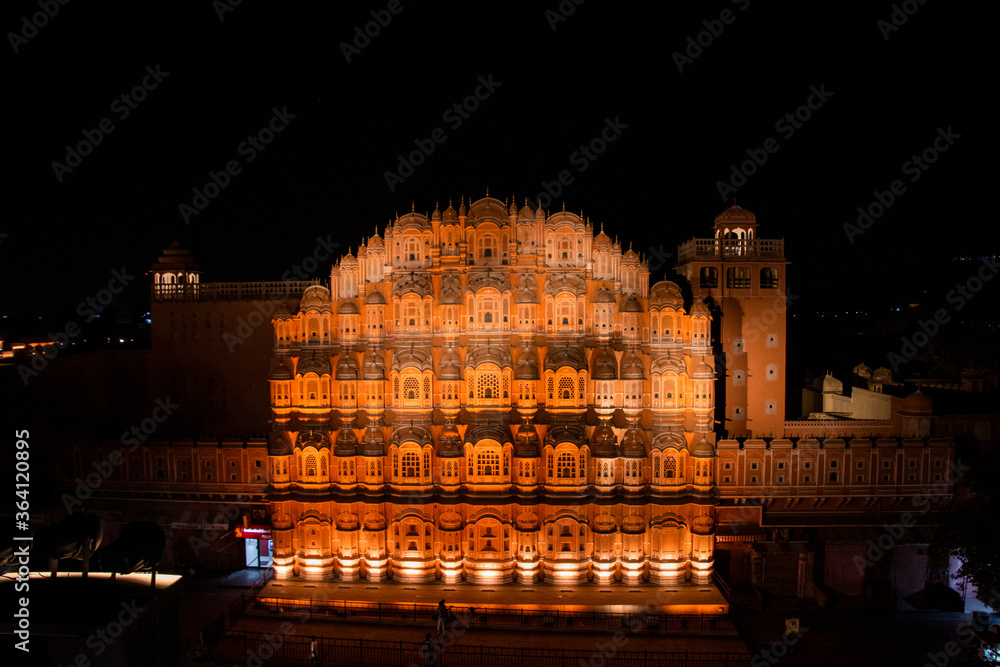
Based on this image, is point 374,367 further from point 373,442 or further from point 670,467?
point 670,467

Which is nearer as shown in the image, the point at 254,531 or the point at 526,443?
the point at 526,443

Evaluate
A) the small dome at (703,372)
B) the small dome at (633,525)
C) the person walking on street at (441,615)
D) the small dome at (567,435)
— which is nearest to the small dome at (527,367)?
the small dome at (567,435)

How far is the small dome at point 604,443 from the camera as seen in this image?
73.9 feet

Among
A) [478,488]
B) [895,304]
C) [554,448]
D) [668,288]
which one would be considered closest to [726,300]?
[668,288]

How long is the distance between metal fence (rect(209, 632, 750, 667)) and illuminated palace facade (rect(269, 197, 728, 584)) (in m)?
3.51

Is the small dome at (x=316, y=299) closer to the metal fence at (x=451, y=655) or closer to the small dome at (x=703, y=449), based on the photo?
the metal fence at (x=451, y=655)

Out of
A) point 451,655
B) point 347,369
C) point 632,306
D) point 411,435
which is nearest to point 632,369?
point 632,306

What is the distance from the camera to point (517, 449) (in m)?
22.5

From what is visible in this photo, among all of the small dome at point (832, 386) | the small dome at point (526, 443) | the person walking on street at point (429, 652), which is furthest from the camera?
the small dome at point (832, 386)

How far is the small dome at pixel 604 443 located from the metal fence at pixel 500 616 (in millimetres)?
5158

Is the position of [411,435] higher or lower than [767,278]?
lower

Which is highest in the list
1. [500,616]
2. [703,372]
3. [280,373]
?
[280,373]

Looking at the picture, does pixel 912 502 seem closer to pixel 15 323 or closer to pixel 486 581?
pixel 486 581

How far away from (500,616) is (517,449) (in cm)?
548
